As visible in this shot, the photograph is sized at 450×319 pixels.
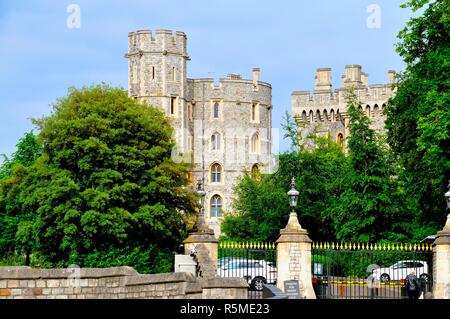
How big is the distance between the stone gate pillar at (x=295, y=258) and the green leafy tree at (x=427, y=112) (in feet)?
19.3

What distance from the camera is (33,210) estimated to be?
195 ft

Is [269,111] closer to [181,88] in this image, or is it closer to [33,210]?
[181,88]

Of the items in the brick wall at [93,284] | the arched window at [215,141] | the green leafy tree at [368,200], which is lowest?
the brick wall at [93,284]

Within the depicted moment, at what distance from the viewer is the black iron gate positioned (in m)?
39.3

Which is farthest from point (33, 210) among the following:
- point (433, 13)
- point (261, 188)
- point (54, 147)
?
point (433, 13)

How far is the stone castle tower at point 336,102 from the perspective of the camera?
10606 cm

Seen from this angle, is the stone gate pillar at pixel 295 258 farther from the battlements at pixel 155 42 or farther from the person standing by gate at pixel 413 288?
the battlements at pixel 155 42

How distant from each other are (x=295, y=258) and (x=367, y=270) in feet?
18.0

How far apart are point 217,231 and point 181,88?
1084 cm

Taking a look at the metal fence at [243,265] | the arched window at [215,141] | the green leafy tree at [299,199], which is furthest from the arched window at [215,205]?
the metal fence at [243,265]

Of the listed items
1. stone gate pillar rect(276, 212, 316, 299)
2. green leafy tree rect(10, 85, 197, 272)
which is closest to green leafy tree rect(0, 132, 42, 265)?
green leafy tree rect(10, 85, 197, 272)

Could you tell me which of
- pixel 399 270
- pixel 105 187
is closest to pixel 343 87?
pixel 105 187

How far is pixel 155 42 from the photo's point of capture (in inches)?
3900
